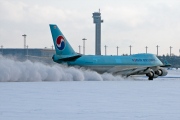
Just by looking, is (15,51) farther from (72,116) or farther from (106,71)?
(72,116)

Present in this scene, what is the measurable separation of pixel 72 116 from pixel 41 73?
101ft

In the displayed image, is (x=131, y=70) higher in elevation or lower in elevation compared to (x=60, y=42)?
lower

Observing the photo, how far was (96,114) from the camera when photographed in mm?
18906

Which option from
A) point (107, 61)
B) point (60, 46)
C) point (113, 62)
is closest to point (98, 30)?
point (113, 62)

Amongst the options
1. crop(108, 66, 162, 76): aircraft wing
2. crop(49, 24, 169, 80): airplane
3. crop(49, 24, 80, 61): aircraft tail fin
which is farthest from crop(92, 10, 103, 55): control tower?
crop(49, 24, 80, 61): aircraft tail fin

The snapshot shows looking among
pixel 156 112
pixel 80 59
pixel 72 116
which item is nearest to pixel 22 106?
pixel 72 116

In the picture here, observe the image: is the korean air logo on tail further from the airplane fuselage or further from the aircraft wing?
the aircraft wing

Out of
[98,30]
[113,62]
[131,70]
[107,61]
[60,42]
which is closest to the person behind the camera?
[60,42]

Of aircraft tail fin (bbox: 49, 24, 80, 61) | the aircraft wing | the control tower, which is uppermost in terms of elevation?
the control tower

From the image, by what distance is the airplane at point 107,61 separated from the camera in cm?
5359

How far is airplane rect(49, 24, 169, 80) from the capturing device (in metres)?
53.6

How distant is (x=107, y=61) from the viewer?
57875mm

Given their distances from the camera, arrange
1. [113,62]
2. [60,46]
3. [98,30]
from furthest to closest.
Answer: [98,30] < [113,62] < [60,46]

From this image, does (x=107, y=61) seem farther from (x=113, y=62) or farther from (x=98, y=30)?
(x=98, y=30)
